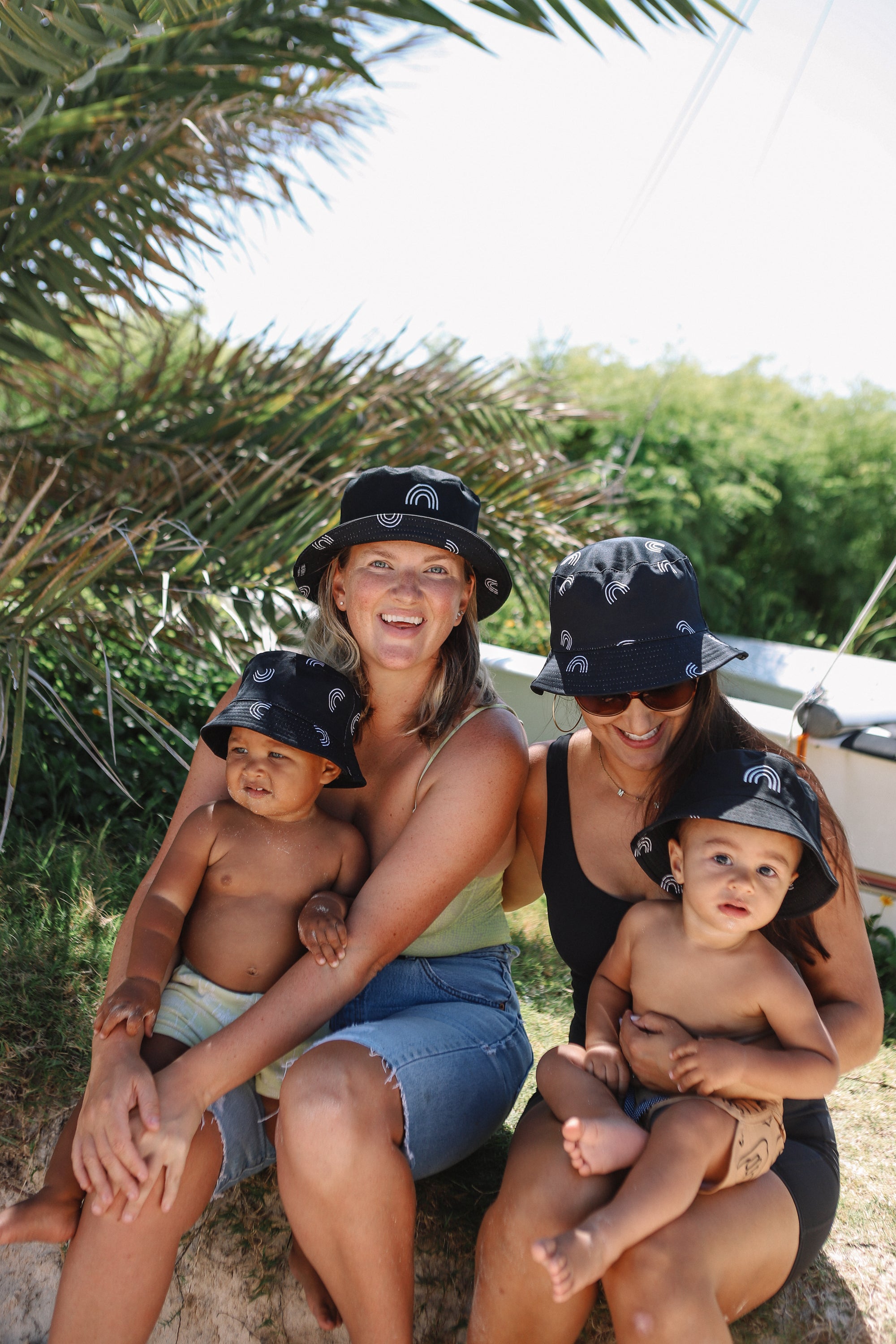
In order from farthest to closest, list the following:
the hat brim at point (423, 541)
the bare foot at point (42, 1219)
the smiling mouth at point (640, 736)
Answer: the hat brim at point (423, 541) < the smiling mouth at point (640, 736) < the bare foot at point (42, 1219)

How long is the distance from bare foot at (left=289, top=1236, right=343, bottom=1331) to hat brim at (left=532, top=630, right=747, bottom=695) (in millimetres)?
1308

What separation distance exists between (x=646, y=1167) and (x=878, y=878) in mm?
2518

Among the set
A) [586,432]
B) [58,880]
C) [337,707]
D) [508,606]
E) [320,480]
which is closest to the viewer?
[337,707]

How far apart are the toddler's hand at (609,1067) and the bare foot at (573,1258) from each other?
12.5 inches

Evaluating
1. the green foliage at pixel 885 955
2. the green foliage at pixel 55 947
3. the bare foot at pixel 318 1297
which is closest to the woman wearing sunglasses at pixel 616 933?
the bare foot at pixel 318 1297

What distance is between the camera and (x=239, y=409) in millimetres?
4238

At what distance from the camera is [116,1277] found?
186cm

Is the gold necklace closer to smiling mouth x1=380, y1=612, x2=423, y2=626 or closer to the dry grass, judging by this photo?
smiling mouth x1=380, y1=612, x2=423, y2=626

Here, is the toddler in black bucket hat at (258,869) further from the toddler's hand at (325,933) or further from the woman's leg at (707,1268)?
the woman's leg at (707,1268)

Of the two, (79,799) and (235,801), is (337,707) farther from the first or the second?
(79,799)

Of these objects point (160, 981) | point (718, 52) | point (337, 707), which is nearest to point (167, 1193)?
point (160, 981)

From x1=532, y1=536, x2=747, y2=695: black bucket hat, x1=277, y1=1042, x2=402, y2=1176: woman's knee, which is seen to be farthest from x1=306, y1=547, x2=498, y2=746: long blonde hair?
x1=277, y1=1042, x2=402, y2=1176: woman's knee

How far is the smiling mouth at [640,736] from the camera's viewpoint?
216cm

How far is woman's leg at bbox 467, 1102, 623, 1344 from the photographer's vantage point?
69.7 inches
